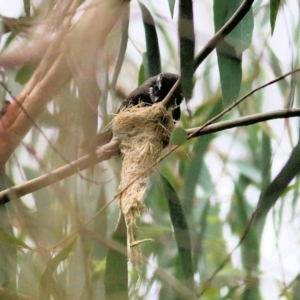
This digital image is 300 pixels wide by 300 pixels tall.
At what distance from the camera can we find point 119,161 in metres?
1.18

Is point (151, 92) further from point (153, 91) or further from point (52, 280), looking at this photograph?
point (52, 280)

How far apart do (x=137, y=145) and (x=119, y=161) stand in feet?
0.17

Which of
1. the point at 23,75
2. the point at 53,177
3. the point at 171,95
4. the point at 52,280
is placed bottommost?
the point at 52,280

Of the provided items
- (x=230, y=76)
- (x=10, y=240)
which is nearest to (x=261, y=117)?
(x=230, y=76)

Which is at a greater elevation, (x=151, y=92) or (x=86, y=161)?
(x=151, y=92)

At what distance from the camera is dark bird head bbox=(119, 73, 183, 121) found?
1.26m

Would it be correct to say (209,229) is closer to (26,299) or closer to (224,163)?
(224,163)

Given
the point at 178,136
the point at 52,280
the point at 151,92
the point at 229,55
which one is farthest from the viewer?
the point at 151,92

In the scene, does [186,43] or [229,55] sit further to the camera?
[229,55]

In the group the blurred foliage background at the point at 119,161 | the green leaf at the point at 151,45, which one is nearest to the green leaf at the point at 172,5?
the blurred foliage background at the point at 119,161

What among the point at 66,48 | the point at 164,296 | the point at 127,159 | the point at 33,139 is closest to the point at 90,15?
the point at 66,48

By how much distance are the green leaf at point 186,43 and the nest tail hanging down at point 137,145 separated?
202 millimetres

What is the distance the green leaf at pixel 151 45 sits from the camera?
115 cm

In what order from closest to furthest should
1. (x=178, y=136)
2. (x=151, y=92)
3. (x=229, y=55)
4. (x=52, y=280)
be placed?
(x=52, y=280)
(x=178, y=136)
(x=229, y=55)
(x=151, y=92)
